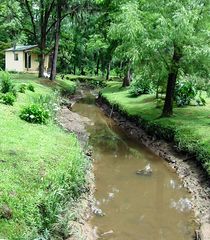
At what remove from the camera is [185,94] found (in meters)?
19.9

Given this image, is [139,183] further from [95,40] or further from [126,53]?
[95,40]

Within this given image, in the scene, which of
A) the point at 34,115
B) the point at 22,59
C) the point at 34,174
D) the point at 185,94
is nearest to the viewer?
the point at 34,174

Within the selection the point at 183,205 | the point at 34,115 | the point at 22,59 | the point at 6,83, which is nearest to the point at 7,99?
the point at 6,83

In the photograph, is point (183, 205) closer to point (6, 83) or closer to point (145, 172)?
point (145, 172)

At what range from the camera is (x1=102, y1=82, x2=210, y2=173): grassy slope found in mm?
13006

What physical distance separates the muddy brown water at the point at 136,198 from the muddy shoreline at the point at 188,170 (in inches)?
8.6

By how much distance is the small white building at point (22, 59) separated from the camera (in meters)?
44.4

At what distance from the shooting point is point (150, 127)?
17.1m

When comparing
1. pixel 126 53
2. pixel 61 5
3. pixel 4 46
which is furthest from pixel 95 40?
pixel 126 53

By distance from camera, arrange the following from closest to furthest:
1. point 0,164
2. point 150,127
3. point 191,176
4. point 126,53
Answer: point 0,164 < point 191,176 < point 126,53 < point 150,127

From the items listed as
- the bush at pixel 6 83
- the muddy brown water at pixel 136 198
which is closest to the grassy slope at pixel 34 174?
the muddy brown water at pixel 136 198

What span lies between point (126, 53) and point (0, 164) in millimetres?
9191

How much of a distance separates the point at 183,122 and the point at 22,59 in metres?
32.3

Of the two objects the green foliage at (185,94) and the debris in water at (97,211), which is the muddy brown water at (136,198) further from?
the green foliage at (185,94)
